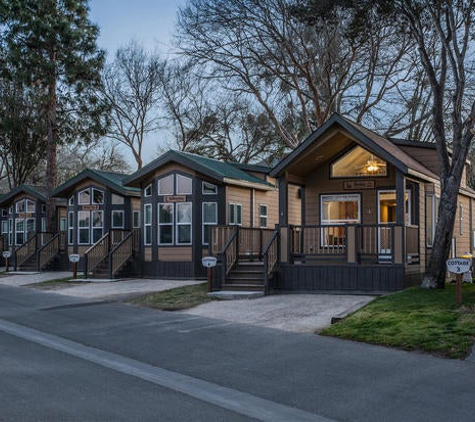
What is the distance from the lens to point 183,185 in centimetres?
2423

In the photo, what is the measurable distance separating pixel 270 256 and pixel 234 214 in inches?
271

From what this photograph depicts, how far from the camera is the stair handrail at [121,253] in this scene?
24.5 m

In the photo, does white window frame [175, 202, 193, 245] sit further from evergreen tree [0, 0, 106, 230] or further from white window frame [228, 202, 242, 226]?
evergreen tree [0, 0, 106, 230]

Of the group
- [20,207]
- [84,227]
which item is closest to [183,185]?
[84,227]

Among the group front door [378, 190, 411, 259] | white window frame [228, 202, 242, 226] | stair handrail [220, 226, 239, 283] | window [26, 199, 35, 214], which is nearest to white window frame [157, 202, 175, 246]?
white window frame [228, 202, 242, 226]

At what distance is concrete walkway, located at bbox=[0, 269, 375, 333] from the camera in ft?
44.0

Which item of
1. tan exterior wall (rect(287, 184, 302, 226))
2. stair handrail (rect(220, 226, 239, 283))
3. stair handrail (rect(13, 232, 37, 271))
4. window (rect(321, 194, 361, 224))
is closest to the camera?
stair handrail (rect(220, 226, 239, 283))

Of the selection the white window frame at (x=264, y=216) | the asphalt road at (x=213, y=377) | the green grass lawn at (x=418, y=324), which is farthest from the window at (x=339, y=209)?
the asphalt road at (x=213, y=377)

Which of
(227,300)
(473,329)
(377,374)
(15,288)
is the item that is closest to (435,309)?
(473,329)

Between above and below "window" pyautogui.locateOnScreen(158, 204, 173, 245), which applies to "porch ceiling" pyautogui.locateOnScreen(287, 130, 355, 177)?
above

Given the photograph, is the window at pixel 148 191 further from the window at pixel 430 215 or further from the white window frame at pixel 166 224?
the window at pixel 430 215

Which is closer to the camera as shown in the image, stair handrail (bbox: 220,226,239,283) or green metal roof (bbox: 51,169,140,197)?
stair handrail (bbox: 220,226,239,283)

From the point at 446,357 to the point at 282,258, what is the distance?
9.00 meters

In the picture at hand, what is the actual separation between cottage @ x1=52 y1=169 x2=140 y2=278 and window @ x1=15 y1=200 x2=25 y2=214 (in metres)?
4.91
